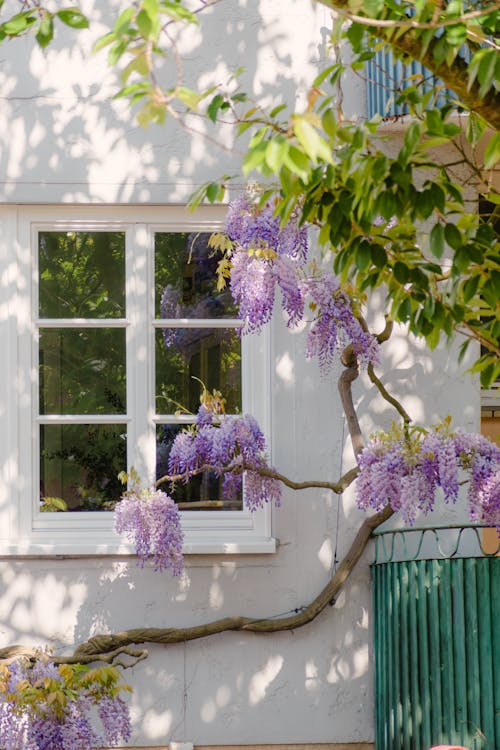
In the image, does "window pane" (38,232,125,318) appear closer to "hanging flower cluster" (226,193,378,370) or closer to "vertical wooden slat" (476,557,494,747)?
"hanging flower cluster" (226,193,378,370)

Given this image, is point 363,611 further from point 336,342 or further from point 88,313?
point 88,313

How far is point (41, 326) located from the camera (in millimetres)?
5949

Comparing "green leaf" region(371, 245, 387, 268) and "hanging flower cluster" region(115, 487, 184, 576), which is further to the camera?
"hanging flower cluster" region(115, 487, 184, 576)

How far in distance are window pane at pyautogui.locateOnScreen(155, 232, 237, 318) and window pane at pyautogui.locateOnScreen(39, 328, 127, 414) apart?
0.30m

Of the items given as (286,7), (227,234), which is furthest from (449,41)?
(286,7)

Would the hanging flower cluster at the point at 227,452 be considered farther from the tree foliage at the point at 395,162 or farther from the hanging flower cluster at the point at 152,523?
the tree foliage at the point at 395,162

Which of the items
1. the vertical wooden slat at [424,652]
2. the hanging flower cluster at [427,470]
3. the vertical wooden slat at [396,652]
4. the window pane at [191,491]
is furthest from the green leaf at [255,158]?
the window pane at [191,491]

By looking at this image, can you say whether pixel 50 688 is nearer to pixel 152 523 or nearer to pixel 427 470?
pixel 152 523

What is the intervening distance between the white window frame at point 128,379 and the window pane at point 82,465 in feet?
0.17

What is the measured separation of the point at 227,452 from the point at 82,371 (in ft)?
3.29

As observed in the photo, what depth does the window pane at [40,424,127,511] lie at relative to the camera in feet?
19.4

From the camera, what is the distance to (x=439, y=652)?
5.10 m

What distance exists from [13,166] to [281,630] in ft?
8.42

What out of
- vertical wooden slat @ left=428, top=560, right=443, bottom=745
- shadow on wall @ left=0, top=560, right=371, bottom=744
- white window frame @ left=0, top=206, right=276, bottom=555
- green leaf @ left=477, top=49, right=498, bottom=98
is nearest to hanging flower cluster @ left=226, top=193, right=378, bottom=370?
white window frame @ left=0, top=206, right=276, bottom=555
